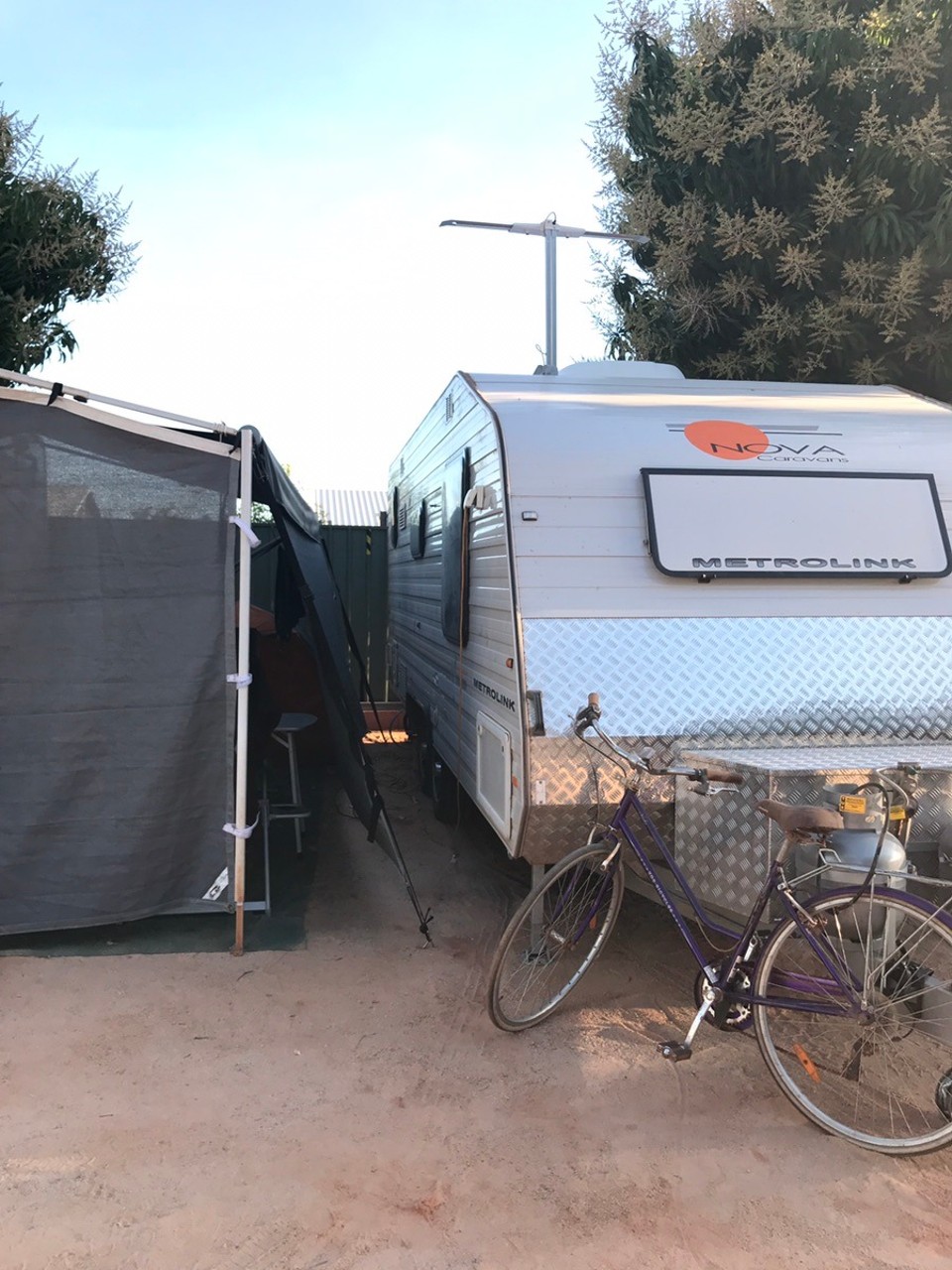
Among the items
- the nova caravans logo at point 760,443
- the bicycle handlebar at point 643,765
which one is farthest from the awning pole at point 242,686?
the nova caravans logo at point 760,443

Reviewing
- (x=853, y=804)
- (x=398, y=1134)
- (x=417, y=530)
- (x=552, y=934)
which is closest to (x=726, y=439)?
(x=853, y=804)

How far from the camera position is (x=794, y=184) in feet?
24.6

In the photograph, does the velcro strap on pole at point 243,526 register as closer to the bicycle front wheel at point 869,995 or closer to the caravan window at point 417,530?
the caravan window at point 417,530

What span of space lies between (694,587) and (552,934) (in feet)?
4.95

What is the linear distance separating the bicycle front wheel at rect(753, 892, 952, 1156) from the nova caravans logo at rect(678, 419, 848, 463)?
1994mm

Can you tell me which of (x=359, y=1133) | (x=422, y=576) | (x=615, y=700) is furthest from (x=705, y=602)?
(x=422, y=576)

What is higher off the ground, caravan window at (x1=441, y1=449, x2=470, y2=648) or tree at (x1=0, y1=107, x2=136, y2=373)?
tree at (x1=0, y1=107, x2=136, y2=373)

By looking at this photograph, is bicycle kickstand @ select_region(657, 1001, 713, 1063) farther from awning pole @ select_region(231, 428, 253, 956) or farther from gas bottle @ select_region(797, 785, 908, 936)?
awning pole @ select_region(231, 428, 253, 956)

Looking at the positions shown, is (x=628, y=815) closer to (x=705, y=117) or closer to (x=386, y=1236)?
(x=386, y=1236)

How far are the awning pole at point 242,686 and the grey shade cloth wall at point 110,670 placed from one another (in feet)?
0.20

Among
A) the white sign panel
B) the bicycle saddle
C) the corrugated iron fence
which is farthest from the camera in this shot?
the corrugated iron fence

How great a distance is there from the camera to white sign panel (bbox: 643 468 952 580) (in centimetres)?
376

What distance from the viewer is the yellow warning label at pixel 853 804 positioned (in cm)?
278

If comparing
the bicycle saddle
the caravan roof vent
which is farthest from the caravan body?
the caravan roof vent
